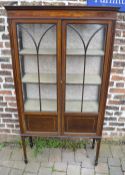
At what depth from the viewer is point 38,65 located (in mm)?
1961

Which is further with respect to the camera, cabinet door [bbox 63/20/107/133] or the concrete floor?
the concrete floor

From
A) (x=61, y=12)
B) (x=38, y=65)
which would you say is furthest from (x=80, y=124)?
(x=61, y=12)

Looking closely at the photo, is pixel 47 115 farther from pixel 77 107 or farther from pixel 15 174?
pixel 15 174

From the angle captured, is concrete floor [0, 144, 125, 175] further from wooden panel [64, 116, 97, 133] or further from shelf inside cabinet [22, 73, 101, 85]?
shelf inside cabinet [22, 73, 101, 85]

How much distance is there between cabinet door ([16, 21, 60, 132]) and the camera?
71.9 inches

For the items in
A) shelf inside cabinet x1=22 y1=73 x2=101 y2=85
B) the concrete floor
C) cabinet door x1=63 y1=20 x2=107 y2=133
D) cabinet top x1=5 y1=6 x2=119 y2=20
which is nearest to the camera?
cabinet top x1=5 y1=6 x2=119 y2=20

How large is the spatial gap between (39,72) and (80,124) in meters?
0.67

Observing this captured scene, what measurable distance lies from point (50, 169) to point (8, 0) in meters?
1.82

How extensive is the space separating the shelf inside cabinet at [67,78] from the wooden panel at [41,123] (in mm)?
384

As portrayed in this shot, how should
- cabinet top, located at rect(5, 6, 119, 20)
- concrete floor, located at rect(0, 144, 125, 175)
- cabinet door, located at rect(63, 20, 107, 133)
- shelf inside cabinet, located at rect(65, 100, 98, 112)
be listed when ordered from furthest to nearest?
concrete floor, located at rect(0, 144, 125, 175) → shelf inside cabinet, located at rect(65, 100, 98, 112) → cabinet door, located at rect(63, 20, 107, 133) → cabinet top, located at rect(5, 6, 119, 20)

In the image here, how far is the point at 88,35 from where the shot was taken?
6.07ft

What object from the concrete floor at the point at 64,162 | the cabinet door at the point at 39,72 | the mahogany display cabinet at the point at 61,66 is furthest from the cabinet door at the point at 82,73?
the concrete floor at the point at 64,162

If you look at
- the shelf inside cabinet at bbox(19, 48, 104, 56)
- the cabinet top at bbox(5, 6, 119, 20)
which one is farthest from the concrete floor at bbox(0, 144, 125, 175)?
the cabinet top at bbox(5, 6, 119, 20)

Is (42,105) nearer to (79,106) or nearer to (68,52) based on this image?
(79,106)
